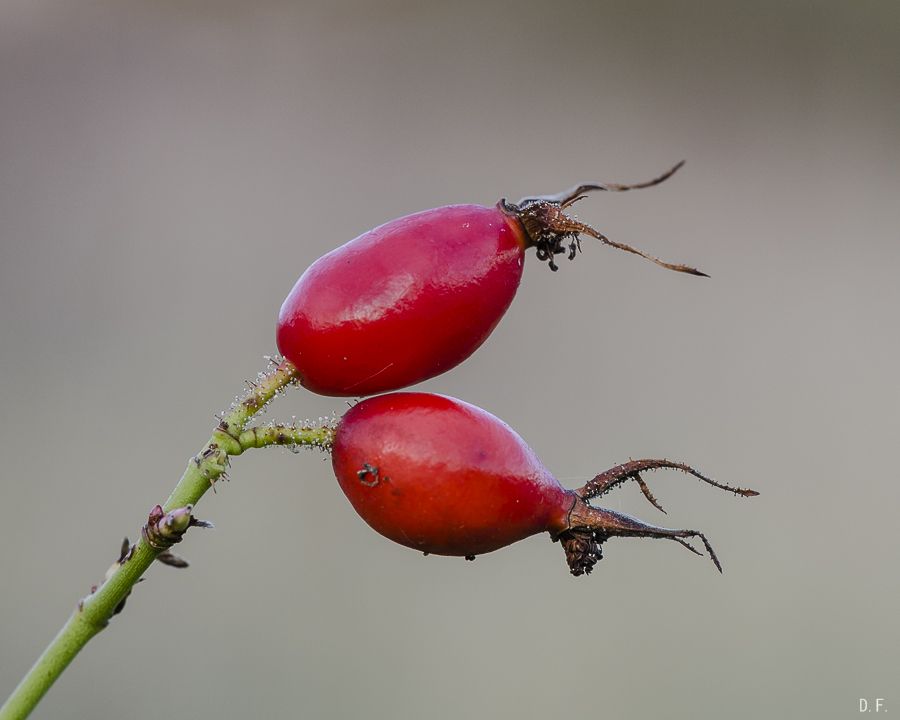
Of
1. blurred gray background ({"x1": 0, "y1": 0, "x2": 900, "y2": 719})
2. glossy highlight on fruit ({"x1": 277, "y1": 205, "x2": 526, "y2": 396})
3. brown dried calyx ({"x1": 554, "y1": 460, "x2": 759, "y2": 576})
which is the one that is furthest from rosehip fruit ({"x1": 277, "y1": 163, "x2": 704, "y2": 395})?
blurred gray background ({"x1": 0, "y1": 0, "x2": 900, "y2": 719})

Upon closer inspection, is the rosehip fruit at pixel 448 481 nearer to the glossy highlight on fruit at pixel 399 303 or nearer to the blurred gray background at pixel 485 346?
the glossy highlight on fruit at pixel 399 303

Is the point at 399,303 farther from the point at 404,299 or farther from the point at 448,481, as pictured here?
the point at 448,481

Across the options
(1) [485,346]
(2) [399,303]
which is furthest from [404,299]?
(1) [485,346]

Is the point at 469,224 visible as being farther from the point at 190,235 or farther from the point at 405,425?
the point at 190,235

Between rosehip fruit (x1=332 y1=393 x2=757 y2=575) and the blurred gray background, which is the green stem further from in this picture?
the blurred gray background

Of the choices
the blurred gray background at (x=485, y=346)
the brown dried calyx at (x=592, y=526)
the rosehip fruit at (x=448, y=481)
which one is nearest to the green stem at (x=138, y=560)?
the rosehip fruit at (x=448, y=481)

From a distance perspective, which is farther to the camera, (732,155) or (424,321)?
(732,155)

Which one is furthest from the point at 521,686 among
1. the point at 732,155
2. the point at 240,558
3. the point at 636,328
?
the point at 732,155
